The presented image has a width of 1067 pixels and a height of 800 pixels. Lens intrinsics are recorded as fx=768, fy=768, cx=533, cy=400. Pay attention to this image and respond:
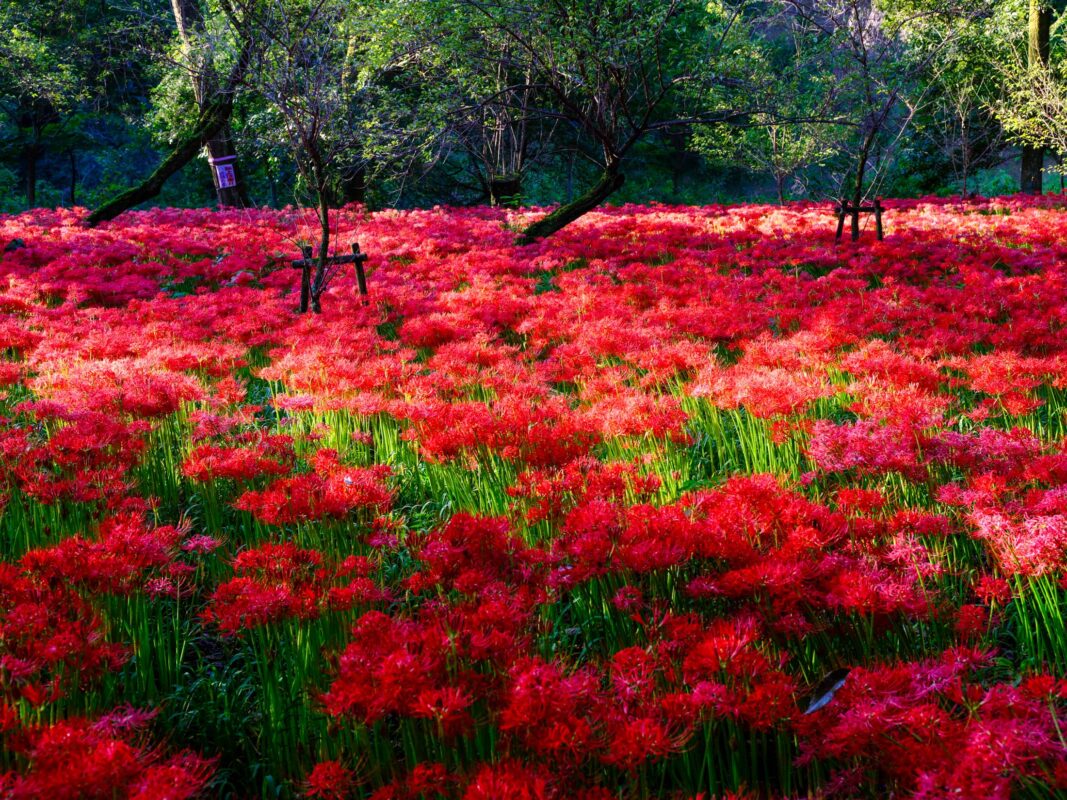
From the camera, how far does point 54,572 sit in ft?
8.34

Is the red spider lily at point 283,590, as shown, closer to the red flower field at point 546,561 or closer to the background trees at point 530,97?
the red flower field at point 546,561

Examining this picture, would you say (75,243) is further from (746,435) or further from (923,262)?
(923,262)

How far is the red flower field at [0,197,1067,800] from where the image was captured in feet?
6.13

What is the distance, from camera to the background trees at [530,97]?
1146 centimetres

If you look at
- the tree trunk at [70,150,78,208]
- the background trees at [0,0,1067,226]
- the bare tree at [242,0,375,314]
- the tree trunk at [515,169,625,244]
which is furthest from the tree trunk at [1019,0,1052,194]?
the tree trunk at [70,150,78,208]

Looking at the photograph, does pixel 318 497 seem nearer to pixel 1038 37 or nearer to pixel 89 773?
pixel 89 773

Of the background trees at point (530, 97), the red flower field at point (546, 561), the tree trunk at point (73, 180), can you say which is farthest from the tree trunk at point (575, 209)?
the tree trunk at point (73, 180)

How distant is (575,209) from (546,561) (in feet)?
40.5

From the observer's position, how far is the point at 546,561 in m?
2.71

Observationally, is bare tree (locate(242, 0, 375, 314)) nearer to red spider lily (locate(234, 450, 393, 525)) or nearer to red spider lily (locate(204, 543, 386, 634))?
red spider lily (locate(234, 450, 393, 525))

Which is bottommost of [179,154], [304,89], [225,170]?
[304,89]

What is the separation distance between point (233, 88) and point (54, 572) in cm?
1239

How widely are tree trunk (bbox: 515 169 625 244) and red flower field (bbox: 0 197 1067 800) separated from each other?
650 centimetres

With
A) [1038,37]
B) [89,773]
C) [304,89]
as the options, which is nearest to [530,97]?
[1038,37]
